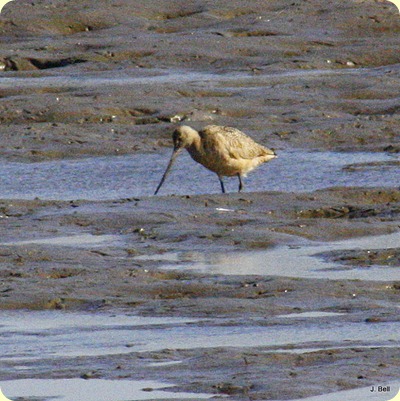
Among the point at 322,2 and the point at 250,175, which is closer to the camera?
the point at 250,175

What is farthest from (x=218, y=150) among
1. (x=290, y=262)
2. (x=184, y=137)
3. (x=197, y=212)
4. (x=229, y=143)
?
(x=290, y=262)

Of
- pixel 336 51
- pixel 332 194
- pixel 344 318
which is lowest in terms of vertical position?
pixel 336 51

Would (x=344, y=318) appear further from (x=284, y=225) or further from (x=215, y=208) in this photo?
(x=215, y=208)

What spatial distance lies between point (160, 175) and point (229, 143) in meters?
0.93

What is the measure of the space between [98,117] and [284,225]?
19.0 feet

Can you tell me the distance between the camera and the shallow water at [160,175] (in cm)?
1248

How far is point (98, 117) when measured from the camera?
1584cm

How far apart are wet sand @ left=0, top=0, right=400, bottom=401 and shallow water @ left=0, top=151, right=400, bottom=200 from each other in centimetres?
6

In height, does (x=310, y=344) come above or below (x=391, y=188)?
above

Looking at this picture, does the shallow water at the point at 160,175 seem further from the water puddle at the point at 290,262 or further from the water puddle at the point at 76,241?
the water puddle at the point at 290,262

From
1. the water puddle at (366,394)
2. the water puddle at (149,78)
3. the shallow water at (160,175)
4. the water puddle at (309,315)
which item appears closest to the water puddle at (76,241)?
the shallow water at (160,175)

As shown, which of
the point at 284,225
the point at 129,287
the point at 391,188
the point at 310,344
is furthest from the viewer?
the point at 391,188

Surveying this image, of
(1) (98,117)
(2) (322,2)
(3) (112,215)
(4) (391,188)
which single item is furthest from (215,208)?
(2) (322,2)

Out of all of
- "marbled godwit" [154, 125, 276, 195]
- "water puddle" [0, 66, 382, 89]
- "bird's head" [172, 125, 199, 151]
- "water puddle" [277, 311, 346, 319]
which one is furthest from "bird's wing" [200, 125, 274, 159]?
"water puddle" [0, 66, 382, 89]
